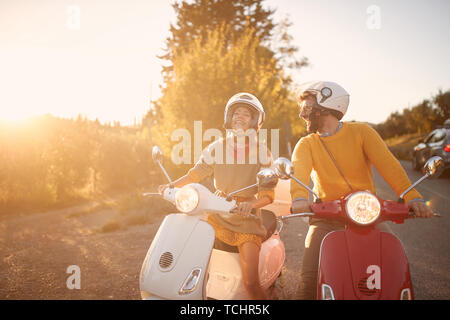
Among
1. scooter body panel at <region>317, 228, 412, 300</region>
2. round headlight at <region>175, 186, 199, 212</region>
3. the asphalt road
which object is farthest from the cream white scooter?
the asphalt road

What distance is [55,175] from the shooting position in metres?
9.73

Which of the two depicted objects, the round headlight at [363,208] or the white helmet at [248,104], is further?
the white helmet at [248,104]

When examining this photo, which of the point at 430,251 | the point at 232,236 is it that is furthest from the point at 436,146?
the point at 232,236

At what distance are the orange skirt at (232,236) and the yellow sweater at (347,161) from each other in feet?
2.02

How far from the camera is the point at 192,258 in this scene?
1989mm

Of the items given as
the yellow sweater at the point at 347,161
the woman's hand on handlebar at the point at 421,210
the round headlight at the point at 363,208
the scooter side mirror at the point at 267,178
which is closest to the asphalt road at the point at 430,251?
the yellow sweater at the point at 347,161

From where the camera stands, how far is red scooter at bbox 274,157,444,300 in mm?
1750

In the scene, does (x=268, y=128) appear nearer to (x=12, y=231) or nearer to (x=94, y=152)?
(x=94, y=152)

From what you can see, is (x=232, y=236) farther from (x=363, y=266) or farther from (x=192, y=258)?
(x=363, y=266)

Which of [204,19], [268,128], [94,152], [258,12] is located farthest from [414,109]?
[94,152]

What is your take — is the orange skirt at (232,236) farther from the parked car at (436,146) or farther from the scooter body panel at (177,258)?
the parked car at (436,146)

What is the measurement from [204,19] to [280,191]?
20.7 m

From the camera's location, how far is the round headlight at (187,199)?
6.65 ft
